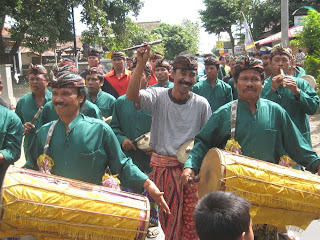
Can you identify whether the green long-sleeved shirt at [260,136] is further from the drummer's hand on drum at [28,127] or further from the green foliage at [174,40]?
the green foliage at [174,40]

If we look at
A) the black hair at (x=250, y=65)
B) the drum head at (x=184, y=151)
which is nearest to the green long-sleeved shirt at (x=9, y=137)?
the drum head at (x=184, y=151)

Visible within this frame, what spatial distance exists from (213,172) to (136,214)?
64 cm

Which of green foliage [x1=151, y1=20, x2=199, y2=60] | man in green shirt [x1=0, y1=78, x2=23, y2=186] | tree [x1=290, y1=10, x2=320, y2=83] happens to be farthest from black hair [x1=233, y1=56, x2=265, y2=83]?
green foliage [x1=151, y1=20, x2=199, y2=60]

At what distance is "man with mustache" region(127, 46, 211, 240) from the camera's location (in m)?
3.79

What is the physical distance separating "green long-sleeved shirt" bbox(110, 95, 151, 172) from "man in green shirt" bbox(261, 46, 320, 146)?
1512 mm

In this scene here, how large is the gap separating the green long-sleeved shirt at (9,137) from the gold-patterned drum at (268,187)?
1.90 meters

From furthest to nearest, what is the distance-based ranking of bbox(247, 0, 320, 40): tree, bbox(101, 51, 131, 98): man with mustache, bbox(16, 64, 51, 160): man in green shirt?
1. bbox(247, 0, 320, 40): tree
2. bbox(101, 51, 131, 98): man with mustache
3. bbox(16, 64, 51, 160): man in green shirt

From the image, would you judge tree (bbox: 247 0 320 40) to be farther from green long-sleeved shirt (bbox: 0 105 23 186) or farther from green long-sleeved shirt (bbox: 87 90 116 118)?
green long-sleeved shirt (bbox: 0 105 23 186)

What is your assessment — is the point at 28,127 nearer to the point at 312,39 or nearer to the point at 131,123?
the point at 131,123

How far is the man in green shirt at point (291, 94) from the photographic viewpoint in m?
4.00

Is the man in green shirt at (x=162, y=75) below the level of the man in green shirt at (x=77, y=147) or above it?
above

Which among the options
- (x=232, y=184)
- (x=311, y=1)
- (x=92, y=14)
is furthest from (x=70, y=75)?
(x=311, y=1)

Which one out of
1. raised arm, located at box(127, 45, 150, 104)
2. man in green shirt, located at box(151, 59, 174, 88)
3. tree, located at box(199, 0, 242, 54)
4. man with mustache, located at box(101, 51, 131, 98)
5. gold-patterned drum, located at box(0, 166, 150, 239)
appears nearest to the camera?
gold-patterned drum, located at box(0, 166, 150, 239)

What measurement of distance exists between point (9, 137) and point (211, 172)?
6.51 ft
